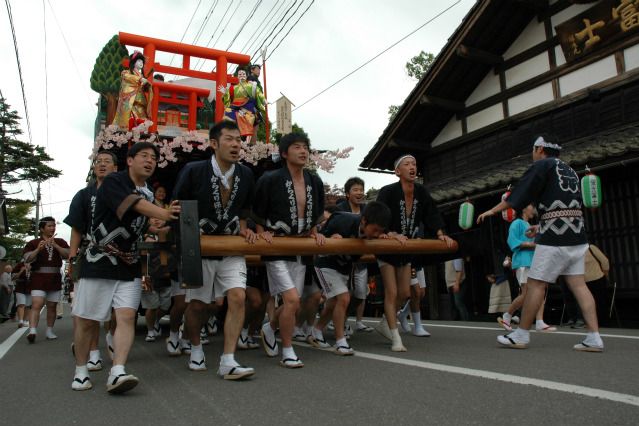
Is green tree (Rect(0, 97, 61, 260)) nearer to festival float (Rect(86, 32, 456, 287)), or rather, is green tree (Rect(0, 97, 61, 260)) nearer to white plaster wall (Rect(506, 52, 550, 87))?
festival float (Rect(86, 32, 456, 287))

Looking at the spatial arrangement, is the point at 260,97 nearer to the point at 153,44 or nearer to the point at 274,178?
the point at 153,44

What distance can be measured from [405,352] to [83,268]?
2.97m

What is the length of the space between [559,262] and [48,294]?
761 centimetres

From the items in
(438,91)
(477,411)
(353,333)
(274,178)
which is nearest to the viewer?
(477,411)

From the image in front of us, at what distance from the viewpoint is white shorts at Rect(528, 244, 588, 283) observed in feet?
15.3

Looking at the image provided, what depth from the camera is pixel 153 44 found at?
11164 millimetres

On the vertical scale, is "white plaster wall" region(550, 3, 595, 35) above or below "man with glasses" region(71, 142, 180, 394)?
above

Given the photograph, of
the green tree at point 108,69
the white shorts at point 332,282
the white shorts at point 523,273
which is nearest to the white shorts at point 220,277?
the white shorts at point 332,282

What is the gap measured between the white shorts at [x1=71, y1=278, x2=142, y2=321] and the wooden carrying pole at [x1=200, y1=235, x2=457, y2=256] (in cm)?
63

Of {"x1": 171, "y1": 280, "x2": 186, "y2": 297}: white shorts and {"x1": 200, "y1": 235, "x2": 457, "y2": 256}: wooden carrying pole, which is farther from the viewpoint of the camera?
{"x1": 171, "y1": 280, "x2": 186, "y2": 297}: white shorts

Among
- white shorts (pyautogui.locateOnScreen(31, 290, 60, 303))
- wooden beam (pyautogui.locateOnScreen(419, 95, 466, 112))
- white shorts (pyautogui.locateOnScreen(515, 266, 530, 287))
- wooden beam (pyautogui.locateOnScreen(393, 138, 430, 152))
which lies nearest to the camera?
white shorts (pyautogui.locateOnScreen(515, 266, 530, 287))

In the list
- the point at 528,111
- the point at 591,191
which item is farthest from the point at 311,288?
the point at 528,111

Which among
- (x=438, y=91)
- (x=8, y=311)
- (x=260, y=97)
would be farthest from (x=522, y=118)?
(x=8, y=311)

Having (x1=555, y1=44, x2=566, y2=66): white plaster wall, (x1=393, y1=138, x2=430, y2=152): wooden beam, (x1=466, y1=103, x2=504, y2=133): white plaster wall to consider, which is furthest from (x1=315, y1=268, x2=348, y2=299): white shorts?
(x1=393, y1=138, x2=430, y2=152): wooden beam
